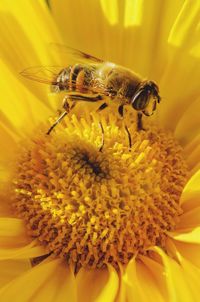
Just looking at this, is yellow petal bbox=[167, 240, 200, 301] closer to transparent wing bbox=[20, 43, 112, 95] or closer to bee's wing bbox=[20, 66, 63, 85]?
transparent wing bbox=[20, 43, 112, 95]

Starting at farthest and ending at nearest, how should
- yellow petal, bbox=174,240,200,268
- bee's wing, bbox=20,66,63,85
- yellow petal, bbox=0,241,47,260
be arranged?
1. bee's wing, bbox=20,66,63,85
2. yellow petal, bbox=174,240,200,268
3. yellow petal, bbox=0,241,47,260

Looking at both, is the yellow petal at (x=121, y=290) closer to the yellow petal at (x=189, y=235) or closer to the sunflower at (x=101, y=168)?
the sunflower at (x=101, y=168)

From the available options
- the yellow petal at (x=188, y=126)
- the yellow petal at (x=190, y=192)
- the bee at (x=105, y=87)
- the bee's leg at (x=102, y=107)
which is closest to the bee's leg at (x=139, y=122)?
the bee at (x=105, y=87)

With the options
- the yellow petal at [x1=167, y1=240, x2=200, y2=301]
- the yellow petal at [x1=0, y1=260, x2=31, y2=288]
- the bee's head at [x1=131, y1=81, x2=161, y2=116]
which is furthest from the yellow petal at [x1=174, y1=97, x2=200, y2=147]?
the yellow petal at [x1=0, y1=260, x2=31, y2=288]

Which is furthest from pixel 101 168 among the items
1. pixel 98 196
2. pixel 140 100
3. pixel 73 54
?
pixel 73 54

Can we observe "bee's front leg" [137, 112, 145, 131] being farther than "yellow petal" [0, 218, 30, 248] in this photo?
Yes

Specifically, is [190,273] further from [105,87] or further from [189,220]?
[105,87]
